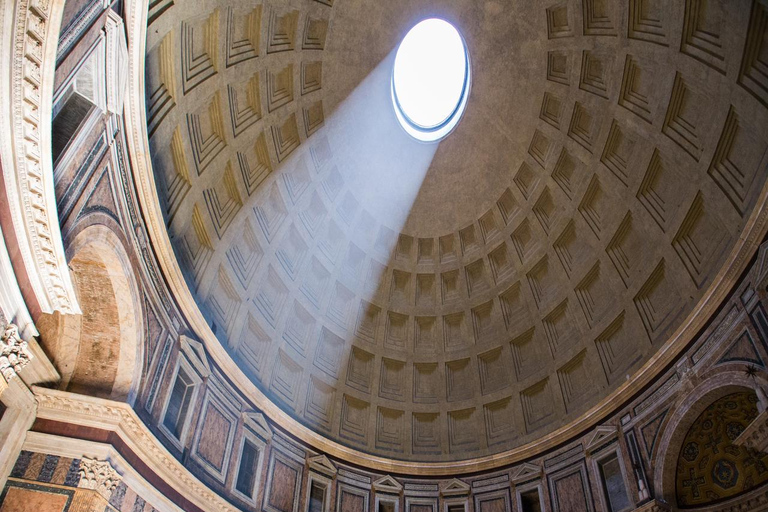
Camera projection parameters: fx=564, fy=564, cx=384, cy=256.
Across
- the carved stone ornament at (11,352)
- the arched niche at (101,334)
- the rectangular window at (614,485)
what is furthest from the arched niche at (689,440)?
the carved stone ornament at (11,352)

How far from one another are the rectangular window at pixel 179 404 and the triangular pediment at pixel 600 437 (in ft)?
38.0

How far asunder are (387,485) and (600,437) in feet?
24.1

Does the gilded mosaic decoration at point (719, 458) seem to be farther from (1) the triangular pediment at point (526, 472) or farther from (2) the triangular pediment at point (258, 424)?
(2) the triangular pediment at point (258, 424)

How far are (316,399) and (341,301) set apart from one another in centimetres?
428

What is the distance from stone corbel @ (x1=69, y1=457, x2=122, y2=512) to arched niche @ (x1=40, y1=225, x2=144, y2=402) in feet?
4.96

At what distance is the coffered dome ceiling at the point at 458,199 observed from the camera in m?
14.9

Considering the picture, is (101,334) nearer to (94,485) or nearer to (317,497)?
(94,485)

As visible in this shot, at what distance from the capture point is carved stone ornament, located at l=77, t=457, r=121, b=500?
10578mm

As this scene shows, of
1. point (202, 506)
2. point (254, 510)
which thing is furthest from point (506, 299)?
point (202, 506)

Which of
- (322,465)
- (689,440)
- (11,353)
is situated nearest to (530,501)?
Result: (689,440)

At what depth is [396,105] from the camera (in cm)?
2508

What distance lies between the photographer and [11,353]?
23.3 feet

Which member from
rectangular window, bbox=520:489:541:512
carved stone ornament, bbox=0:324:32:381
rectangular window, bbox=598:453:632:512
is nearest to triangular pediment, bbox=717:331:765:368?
rectangular window, bbox=598:453:632:512

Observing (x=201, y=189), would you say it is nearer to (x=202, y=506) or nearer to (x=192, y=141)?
(x=192, y=141)
